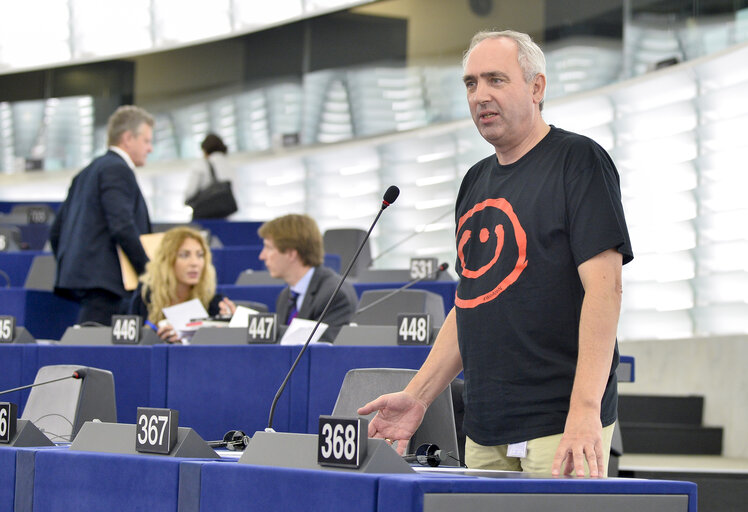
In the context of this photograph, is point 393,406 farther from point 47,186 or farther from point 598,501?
point 47,186

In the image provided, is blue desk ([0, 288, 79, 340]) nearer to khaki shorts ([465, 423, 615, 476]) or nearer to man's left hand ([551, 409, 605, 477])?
khaki shorts ([465, 423, 615, 476])

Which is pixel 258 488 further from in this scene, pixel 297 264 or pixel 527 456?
pixel 297 264

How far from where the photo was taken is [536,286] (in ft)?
5.92

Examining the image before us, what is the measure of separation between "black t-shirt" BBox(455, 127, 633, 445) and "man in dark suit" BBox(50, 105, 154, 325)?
3107 millimetres

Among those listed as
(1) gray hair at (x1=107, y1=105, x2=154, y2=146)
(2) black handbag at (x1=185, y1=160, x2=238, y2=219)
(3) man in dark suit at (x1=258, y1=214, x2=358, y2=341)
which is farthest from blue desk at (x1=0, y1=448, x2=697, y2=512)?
(2) black handbag at (x1=185, y1=160, x2=238, y2=219)

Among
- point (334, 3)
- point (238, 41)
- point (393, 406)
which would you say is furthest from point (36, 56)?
point (393, 406)

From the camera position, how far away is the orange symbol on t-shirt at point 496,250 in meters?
1.83

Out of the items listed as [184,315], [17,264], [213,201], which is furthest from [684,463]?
[213,201]

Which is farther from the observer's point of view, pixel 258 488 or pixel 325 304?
pixel 325 304

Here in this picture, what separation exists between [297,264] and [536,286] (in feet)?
8.94

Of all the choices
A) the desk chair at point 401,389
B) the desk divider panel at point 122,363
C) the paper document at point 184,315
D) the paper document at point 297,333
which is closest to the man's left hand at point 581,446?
the desk chair at point 401,389

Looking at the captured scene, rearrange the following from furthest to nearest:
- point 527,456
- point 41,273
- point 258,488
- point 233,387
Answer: point 41,273 < point 233,387 < point 527,456 < point 258,488

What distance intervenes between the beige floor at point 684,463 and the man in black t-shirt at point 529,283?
238cm

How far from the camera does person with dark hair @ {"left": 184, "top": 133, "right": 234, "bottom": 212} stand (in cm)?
866
